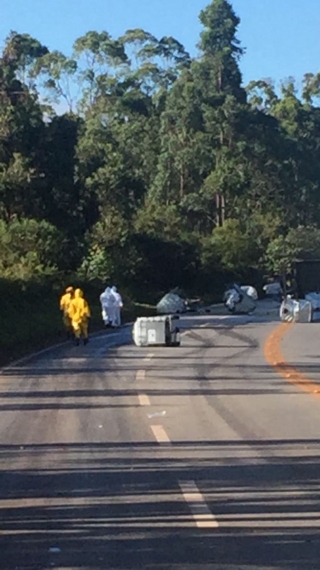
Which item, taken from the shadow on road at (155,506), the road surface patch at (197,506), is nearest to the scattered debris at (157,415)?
the shadow on road at (155,506)

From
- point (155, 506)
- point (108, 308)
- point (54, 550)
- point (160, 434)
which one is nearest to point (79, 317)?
point (108, 308)

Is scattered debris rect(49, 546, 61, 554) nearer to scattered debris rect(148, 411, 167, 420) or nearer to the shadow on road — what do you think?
the shadow on road

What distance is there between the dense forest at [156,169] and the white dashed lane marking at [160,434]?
27570 millimetres

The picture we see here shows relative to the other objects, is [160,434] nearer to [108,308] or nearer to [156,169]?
[108,308]

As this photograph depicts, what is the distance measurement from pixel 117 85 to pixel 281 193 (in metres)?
19.4

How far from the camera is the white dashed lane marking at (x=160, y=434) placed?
510 inches

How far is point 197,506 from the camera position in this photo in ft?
30.3

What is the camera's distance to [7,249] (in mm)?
46562

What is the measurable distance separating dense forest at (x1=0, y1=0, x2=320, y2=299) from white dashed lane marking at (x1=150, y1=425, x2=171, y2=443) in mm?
27570

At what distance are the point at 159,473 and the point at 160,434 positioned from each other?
105 inches

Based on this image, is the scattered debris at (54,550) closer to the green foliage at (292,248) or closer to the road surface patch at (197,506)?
the road surface patch at (197,506)

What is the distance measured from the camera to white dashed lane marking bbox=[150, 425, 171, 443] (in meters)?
13.0

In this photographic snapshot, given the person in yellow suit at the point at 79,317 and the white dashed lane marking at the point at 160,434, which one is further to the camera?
the person in yellow suit at the point at 79,317

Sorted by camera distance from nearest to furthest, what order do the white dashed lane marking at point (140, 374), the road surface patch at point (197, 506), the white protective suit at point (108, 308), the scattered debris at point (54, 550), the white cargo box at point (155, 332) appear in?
the scattered debris at point (54, 550) → the road surface patch at point (197, 506) → the white dashed lane marking at point (140, 374) → the white cargo box at point (155, 332) → the white protective suit at point (108, 308)
